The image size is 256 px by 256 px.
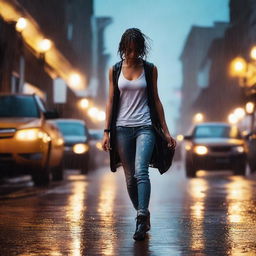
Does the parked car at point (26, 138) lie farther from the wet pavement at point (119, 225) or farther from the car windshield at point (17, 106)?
the wet pavement at point (119, 225)

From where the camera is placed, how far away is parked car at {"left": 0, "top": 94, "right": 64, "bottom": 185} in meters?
13.4

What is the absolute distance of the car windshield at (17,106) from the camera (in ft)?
48.5

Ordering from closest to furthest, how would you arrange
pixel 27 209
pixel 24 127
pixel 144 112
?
pixel 144 112 → pixel 27 209 → pixel 24 127

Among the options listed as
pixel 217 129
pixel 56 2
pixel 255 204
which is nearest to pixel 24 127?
pixel 255 204

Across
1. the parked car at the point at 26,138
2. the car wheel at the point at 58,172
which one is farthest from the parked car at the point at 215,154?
the parked car at the point at 26,138

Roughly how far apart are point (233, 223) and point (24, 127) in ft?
22.0

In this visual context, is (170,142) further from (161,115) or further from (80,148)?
(80,148)

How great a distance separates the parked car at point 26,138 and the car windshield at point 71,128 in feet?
24.1

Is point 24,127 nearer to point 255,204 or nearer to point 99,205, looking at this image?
point 99,205

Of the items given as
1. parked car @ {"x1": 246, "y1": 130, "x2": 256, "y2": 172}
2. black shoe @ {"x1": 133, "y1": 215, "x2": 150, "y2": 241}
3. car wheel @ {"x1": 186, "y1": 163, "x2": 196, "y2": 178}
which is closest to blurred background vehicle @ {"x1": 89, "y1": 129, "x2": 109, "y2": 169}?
car wheel @ {"x1": 186, "y1": 163, "x2": 196, "y2": 178}

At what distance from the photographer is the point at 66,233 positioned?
6773 mm

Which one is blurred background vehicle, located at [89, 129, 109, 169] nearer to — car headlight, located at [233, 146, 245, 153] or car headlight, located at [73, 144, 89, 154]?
car headlight, located at [73, 144, 89, 154]

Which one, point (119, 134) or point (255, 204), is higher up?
point (119, 134)

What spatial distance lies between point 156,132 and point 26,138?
7039mm
